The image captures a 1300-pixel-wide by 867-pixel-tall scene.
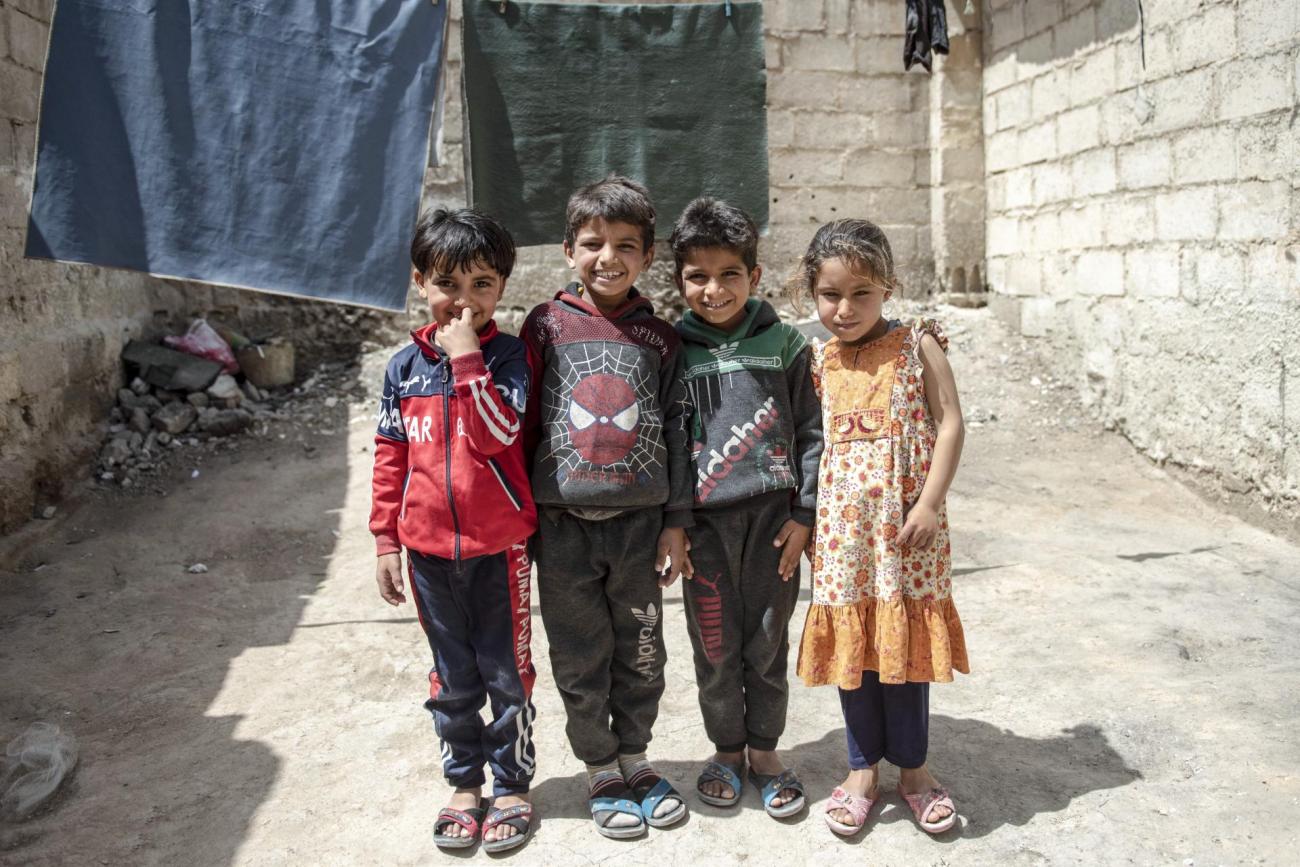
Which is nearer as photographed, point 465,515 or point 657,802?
point 465,515

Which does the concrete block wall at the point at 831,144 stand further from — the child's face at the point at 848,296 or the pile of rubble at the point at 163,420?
the child's face at the point at 848,296

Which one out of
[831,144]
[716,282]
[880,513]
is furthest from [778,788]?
[831,144]

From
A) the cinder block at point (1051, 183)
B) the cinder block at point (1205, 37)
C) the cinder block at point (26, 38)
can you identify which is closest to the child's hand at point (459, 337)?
the cinder block at point (26, 38)

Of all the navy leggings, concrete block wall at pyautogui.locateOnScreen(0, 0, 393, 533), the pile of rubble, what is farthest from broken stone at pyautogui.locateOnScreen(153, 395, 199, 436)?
the navy leggings

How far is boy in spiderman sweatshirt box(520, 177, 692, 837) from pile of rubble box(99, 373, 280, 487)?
158 inches

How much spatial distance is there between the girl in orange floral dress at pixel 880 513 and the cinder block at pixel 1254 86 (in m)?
3.20

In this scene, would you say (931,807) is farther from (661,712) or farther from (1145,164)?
(1145,164)

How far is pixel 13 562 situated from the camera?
4.23 meters

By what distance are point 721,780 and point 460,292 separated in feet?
4.24

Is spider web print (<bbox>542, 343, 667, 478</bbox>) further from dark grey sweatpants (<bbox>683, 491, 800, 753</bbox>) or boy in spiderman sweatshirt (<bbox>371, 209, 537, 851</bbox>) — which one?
dark grey sweatpants (<bbox>683, 491, 800, 753</bbox>)

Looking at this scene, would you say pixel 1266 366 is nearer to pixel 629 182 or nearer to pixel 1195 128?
pixel 1195 128

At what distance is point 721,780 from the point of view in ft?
7.52

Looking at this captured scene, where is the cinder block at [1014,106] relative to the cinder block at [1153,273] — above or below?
above

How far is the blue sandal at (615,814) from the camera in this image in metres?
2.17
